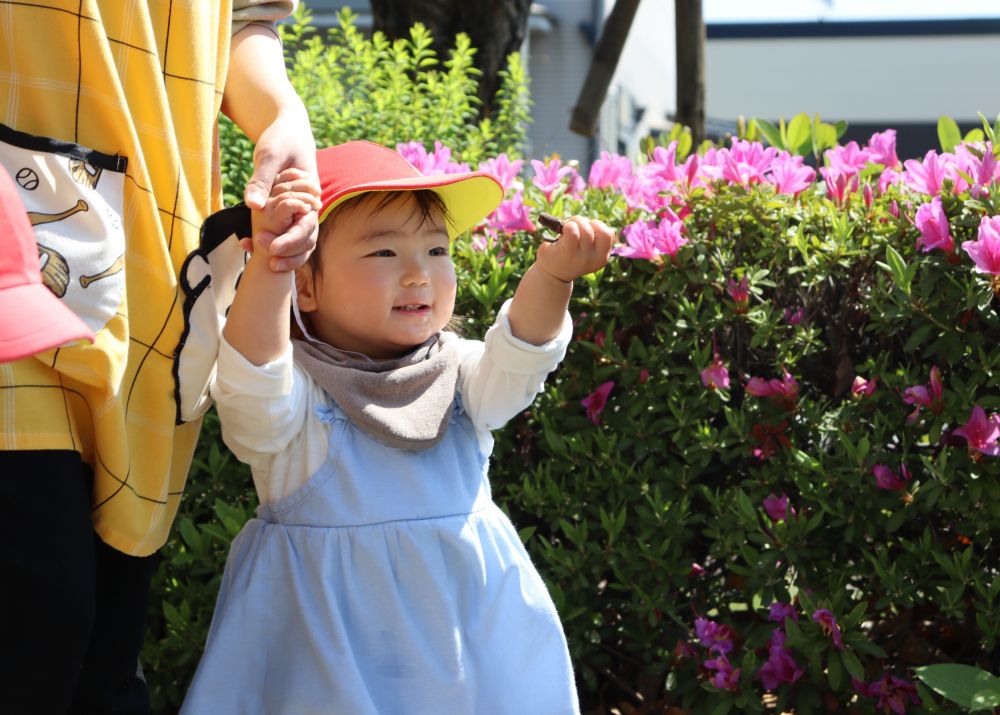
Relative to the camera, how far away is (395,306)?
2148 mm

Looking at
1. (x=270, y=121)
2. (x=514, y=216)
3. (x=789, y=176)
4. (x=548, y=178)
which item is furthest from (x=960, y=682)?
(x=270, y=121)

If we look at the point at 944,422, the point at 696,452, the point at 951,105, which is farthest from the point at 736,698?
the point at 951,105

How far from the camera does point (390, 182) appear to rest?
2.10 metres

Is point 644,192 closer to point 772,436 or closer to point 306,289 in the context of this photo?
point 772,436

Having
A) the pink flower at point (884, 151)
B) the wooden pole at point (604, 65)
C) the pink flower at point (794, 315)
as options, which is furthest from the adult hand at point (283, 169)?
the wooden pole at point (604, 65)

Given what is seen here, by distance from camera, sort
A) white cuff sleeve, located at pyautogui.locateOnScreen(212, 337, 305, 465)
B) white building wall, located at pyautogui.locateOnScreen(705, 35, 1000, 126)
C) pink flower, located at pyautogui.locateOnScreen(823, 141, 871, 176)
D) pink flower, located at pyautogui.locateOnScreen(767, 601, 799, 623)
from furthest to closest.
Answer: white building wall, located at pyautogui.locateOnScreen(705, 35, 1000, 126) → pink flower, located at pyautogui.locateOnScreen(823, 141, 871, 176) → pink flower, located at pyautogui.locateOnScreen(767, 601, 799, 623) → white cuff sleeve, located at pyautogui.locateOnScreen(212, 337, 305, 465)

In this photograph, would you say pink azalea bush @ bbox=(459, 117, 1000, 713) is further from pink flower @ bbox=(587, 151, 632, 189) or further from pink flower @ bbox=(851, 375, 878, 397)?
pink flower @ bbox=(587, 151, 632, 189)

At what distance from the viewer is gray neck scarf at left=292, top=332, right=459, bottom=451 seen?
6.88 ft

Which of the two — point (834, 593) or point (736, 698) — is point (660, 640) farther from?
point (834, 593)

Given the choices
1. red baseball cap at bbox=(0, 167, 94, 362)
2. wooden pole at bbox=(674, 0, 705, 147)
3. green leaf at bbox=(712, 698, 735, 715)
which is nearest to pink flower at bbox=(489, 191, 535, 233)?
green leaf at bbox=(712, 698, 735, 715)

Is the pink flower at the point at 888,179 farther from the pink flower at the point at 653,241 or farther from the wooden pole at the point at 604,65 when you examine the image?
the wooden pole at the point at 604,65

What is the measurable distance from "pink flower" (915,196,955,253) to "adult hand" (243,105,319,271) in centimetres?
144

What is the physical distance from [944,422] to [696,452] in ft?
1.77

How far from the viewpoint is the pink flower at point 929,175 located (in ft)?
9.49
